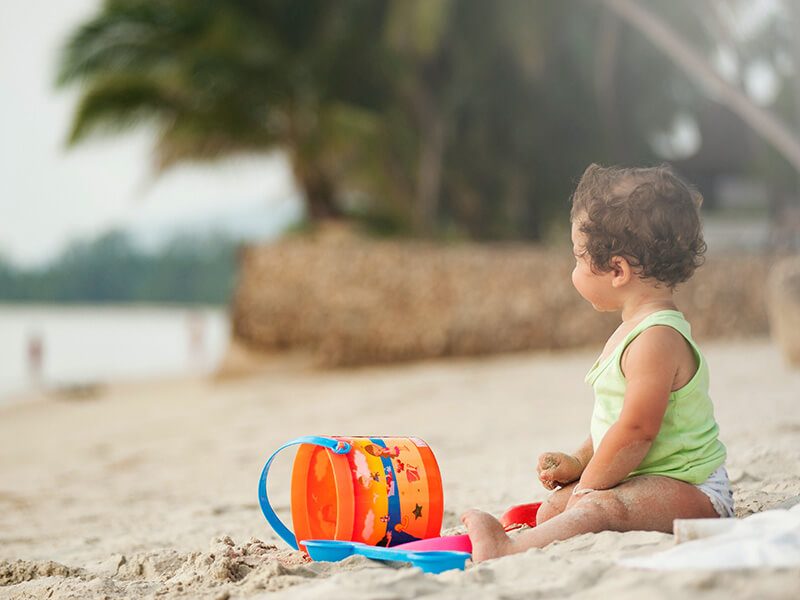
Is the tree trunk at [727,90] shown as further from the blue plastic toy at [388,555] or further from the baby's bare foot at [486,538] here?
the blue plastic toy at [388,555]

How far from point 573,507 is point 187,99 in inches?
573

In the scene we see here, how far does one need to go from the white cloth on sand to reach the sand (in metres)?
0.06

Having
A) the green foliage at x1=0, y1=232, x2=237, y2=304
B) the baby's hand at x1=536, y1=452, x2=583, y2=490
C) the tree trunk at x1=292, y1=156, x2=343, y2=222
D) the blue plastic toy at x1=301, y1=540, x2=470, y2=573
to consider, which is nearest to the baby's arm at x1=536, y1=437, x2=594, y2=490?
the baby's hand at x1=536, y1=452, x2=583, y2=490

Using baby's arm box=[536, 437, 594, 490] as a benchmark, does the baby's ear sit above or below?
above

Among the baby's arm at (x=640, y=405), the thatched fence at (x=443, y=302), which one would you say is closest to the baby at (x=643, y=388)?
the baby's arm at (x=640, y=405)

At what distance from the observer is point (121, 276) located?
4275cm

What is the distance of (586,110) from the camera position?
19969 mm

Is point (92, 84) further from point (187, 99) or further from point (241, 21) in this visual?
point (241, 21)

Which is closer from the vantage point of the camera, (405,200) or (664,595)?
(664,595)

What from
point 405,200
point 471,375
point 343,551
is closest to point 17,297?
point 405,200

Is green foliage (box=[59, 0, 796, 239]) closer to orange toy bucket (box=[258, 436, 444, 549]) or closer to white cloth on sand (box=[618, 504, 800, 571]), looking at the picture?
orange toy bucket (box=[258, 436, 444, 549])

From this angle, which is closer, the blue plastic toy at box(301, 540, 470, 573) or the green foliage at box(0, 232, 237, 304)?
the blue plastic toy at box(301, 540, 470, 573)

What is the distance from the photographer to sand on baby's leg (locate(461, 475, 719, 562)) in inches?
89.7

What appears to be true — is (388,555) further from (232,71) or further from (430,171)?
(430,171)
